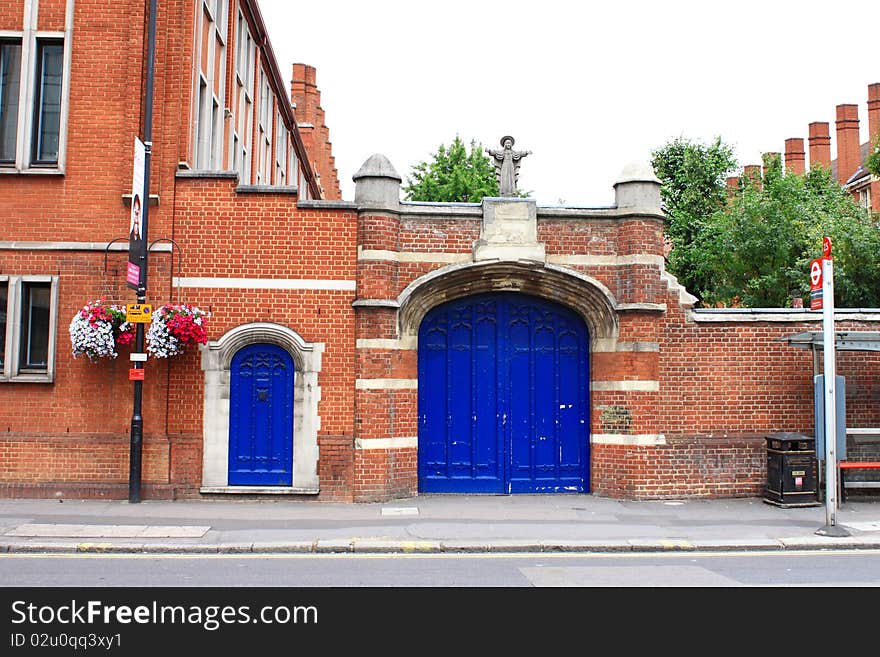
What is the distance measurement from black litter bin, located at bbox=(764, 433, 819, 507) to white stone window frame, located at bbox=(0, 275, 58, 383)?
11.6 metres

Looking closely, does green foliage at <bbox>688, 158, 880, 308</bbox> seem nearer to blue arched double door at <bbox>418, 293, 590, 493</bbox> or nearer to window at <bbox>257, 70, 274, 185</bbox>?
blue arched double door at <bbox>418, 293, 590, 493</bbox>

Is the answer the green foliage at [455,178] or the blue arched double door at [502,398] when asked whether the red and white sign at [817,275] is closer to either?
the blue arched double door at [502,398]

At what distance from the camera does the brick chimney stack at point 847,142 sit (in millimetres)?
51000

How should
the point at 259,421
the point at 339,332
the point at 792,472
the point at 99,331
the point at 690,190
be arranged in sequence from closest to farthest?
the point at 99,331 → the point at 792,472 → the point at 259,421 → the point at 339,332 → the point at 690,190

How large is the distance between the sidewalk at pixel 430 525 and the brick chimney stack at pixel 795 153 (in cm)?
4977

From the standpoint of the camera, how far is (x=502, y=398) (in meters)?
14.0

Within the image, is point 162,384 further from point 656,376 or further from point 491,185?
point 491,185

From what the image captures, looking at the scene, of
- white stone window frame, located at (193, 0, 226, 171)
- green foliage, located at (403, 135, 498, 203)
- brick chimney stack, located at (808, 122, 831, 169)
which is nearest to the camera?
white stone window frame, located at (193, 0, 226, 171)

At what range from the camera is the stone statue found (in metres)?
14.2

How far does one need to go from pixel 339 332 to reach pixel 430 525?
3706 millimetres

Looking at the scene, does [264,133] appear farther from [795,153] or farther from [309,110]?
[795,153]

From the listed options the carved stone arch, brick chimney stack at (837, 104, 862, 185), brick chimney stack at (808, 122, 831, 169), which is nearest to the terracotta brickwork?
the carved stone arch

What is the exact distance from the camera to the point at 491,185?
43625mm

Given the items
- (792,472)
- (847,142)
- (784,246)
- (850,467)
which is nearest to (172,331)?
(792,472)
